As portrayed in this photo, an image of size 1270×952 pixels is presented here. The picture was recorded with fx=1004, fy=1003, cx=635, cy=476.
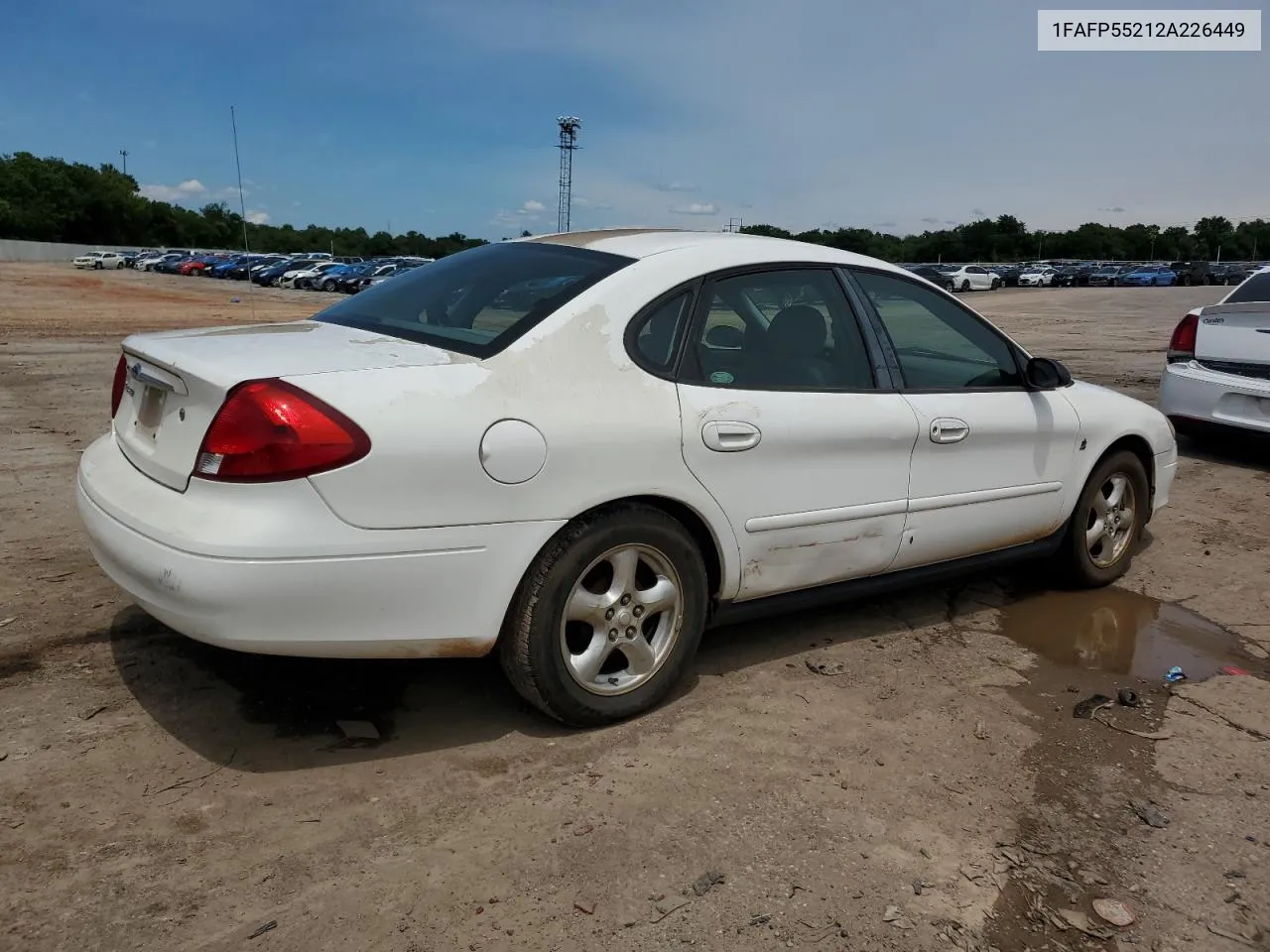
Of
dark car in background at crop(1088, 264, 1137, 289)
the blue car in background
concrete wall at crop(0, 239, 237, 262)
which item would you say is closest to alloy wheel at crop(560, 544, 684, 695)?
dark car in background at crop(1088, 264, 1137, 289)

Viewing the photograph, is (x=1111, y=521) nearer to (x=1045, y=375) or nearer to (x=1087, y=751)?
(x=1045, y=375)

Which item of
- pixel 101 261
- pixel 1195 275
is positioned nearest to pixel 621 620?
pixel 1195 275

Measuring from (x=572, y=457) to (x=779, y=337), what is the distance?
1106 mm

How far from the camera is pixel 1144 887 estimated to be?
259 centimetres

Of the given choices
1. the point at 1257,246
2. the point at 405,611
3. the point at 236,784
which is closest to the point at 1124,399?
the point at 405,611

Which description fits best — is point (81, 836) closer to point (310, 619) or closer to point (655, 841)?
point (310, 619)

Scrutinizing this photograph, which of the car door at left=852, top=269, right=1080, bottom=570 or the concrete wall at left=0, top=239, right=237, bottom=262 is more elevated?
the concrete wall at left=0, top=239, right=237, bottom=262

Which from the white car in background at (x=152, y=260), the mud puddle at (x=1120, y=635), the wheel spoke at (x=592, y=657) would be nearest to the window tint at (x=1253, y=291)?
the mud puddle at (x=1120, y=635)

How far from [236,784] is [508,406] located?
134 cm

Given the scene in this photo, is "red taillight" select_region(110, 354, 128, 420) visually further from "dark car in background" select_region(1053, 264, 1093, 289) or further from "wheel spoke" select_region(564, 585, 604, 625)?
"dark car in background" select_region(1053, 264, 1093, 289)

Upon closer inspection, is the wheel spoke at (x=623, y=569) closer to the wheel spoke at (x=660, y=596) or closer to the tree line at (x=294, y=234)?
the wheel spoke at (x=660, y=596)

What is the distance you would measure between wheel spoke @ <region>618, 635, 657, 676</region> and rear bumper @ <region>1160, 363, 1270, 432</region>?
600cm

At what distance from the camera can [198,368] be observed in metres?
2.92

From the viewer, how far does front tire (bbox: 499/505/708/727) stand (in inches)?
120
